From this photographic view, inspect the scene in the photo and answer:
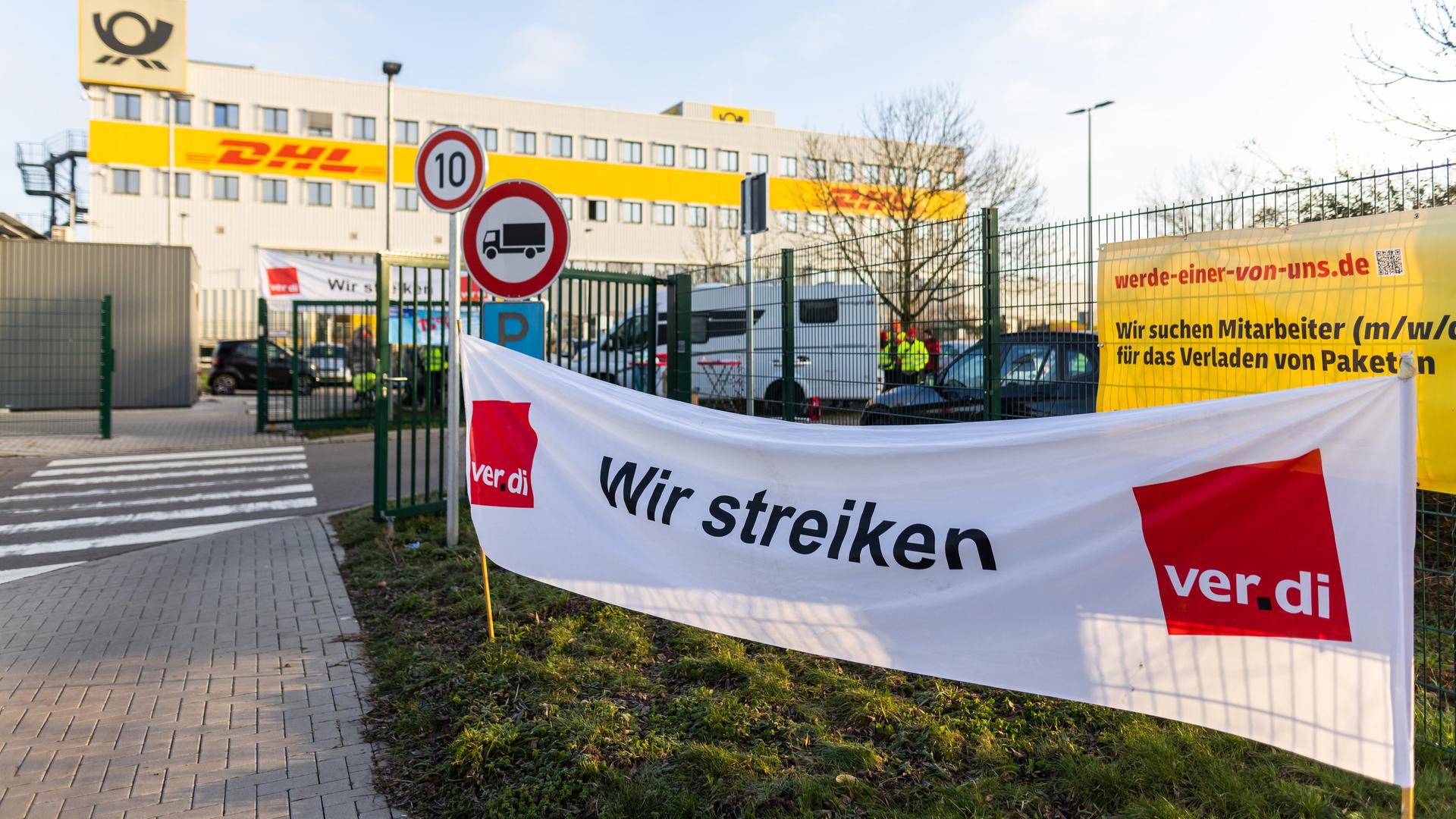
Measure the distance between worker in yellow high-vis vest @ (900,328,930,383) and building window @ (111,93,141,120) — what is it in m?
52.7

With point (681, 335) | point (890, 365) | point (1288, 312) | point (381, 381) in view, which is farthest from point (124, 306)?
point (1288, 312)

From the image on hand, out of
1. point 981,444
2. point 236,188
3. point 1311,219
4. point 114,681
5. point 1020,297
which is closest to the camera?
point 981,444

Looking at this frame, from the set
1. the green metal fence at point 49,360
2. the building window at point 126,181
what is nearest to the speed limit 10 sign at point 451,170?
the green metal fence at point 49,360

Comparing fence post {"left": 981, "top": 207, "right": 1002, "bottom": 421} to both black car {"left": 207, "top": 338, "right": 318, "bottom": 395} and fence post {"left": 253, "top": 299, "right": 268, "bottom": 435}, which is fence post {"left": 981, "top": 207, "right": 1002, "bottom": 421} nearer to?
fence post {"left": 253, "top": 299, "right": 268, "bottom": 435}

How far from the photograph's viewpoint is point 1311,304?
4.29 m

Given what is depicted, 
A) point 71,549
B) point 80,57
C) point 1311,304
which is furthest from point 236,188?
point 1311,304

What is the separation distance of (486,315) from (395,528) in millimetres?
2148

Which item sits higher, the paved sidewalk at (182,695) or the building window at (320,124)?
the building window at (320,124)

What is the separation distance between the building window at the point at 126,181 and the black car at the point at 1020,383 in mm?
52181

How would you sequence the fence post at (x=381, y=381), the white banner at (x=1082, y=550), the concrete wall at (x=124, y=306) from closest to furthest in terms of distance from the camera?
the white banner at (x=1082, y=550) < the fence post at (x=381, y=381) < the concrete wall at (x=124, y=306)

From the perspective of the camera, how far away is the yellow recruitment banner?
3.85 m

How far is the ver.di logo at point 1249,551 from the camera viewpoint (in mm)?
2625

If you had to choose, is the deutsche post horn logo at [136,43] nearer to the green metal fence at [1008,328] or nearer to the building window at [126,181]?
the building window at [126,181]

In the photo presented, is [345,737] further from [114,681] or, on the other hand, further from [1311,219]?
[1311,219]
